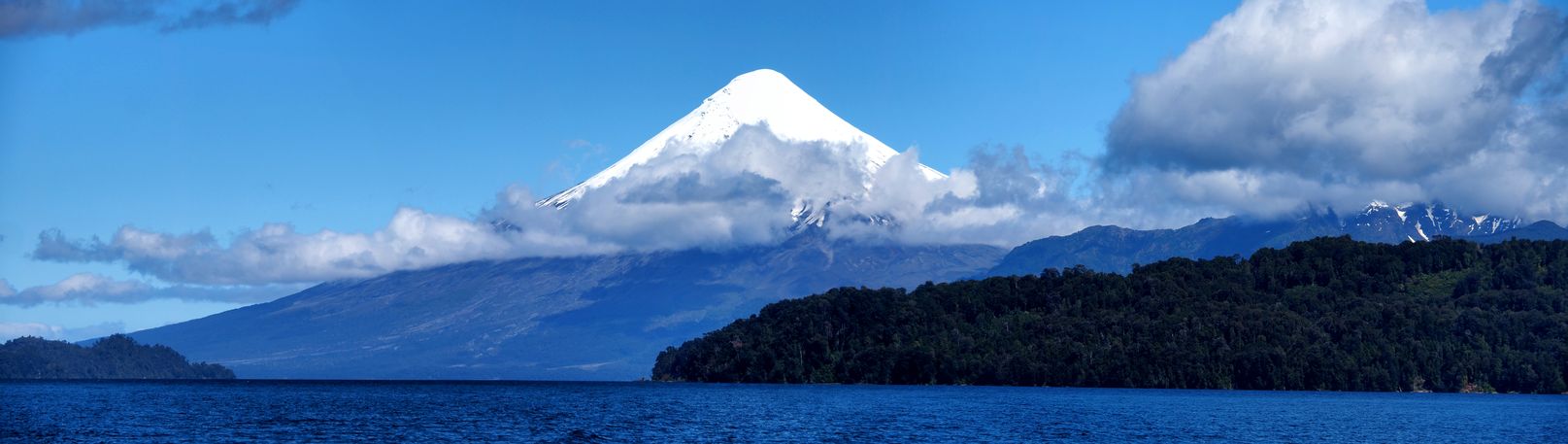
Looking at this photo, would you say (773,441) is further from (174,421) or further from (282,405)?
(282,405)

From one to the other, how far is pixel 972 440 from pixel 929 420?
20439 mm

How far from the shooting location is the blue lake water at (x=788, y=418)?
358ft

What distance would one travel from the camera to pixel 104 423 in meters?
117

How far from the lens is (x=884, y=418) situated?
130 metres

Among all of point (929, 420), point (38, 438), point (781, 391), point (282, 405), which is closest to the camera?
point (38, 438)

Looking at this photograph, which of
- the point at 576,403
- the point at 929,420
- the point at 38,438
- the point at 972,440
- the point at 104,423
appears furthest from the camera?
the point at 576,403

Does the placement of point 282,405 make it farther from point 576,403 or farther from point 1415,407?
point 1415,407

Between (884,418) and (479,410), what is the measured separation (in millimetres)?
38033

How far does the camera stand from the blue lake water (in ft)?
358

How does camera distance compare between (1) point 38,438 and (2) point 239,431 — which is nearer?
(1) point 38,438

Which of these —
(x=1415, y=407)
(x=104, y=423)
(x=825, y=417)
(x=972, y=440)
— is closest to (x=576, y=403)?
(x=825, y=417)

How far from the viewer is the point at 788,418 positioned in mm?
130375

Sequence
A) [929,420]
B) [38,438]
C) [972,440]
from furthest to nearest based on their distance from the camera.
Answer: [929,420] < [972,440] < [38,438]

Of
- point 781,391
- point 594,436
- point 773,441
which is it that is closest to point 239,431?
point 594,436
